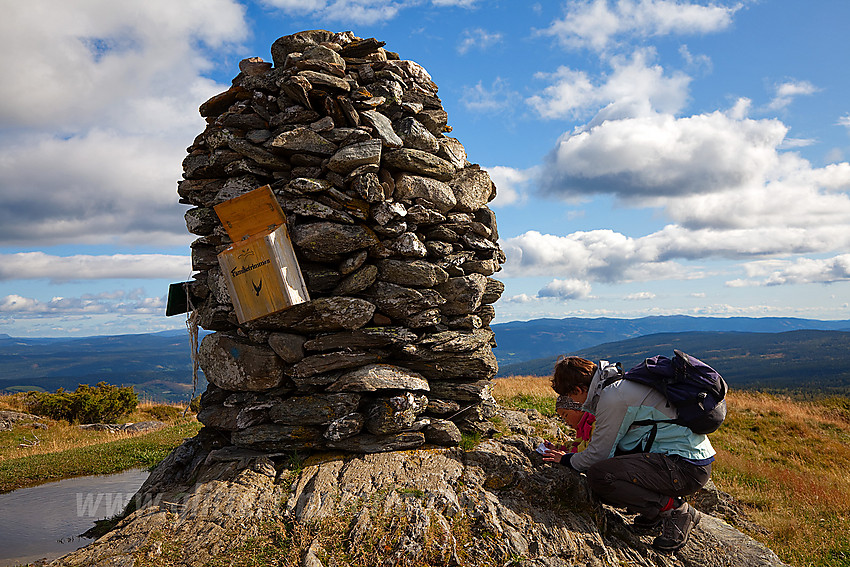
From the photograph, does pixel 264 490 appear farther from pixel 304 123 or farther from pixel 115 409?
pixel 115 409

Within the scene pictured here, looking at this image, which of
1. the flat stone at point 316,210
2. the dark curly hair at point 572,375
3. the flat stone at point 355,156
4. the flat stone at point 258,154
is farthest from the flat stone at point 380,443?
the flat stone at point 258,154

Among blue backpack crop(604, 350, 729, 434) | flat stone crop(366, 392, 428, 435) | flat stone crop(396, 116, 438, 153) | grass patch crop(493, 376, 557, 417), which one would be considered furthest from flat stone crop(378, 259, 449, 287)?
grass patch crop(493, 376, 557, 417)

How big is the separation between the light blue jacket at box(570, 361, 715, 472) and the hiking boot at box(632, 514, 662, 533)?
39.9 inches

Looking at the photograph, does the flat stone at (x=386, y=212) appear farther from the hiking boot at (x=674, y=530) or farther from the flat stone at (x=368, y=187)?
the hiking boot at (x=674, y=530)

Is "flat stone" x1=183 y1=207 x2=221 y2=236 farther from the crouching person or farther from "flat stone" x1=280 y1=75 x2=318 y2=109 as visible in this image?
the crouching person

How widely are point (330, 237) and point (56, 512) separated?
6.62m

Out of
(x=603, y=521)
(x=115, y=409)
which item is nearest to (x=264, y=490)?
(x=603, y=521)

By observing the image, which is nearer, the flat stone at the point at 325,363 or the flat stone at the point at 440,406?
the flat stone at the point at 325,363

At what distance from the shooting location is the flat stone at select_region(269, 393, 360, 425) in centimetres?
718

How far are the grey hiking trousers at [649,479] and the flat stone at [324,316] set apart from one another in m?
3.78

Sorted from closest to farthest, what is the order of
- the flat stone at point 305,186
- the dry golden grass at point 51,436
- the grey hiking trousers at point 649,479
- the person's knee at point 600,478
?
the grey hiking trousers at point 649,479 → the person's knee at point 600,478 → the flat stone at point 305,186 → the dry golden grass at point 51,436

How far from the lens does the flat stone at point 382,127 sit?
777 cm

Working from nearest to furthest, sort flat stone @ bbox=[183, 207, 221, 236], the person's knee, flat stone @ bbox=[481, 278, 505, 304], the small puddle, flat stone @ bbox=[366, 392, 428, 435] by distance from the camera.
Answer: the person's knee
the small puddle
flat stone @ bbox=[366, 392, 428, 435]
flat stone @ bbox=[183, 207, 221, 236]
flat stone @ bbox=[481, 278, 505, 304]

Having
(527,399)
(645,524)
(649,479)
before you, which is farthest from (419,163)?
(527,399)
